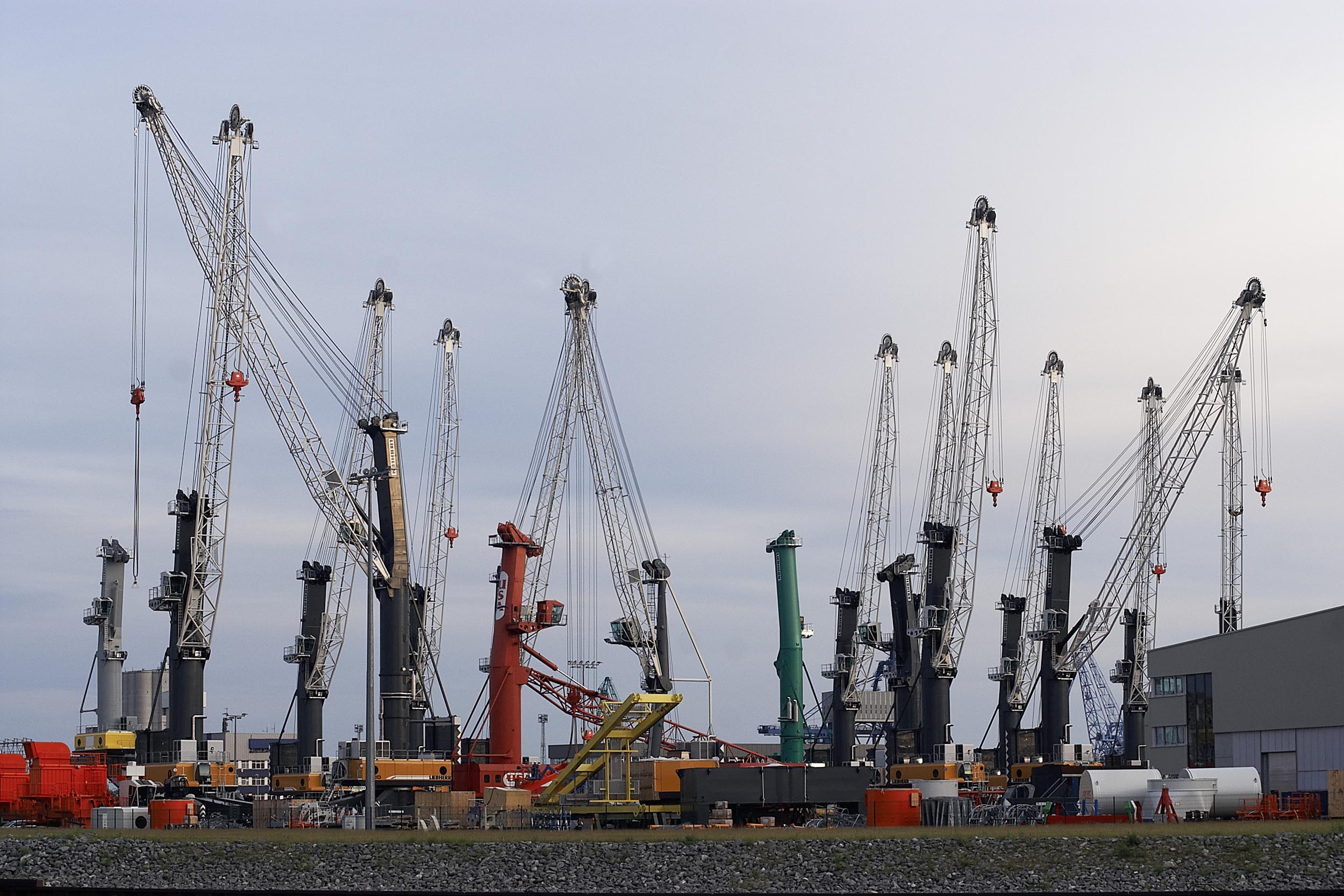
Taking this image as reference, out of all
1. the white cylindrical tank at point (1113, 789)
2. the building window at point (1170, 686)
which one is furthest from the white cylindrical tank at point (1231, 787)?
the building window at point (1170, 686)

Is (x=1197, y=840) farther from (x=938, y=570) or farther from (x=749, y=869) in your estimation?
(x=938, y=570)

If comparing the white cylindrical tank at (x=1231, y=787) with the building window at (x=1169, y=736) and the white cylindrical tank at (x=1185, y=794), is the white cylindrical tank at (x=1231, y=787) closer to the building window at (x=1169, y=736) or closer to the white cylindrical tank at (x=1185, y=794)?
the white cylindrical tank at (x=1185, y=794)

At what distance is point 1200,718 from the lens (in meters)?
83.9

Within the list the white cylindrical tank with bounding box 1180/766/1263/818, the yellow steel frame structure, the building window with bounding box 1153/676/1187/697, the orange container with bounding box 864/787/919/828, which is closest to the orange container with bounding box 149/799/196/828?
the yellow steel frame structure

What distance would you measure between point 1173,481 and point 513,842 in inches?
3672

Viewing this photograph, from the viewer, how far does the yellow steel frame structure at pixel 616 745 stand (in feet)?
205

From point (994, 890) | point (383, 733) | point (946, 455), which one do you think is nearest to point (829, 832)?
point (994, 890)

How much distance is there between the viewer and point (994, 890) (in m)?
39.7

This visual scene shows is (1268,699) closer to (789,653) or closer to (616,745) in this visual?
(616,745)

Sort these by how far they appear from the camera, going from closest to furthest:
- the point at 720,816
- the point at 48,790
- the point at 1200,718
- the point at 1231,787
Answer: the point at 720,816 → the point at 1231,787 → the point at 48,790 → the point at 1200,718

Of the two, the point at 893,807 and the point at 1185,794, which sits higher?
the point at 1185,794

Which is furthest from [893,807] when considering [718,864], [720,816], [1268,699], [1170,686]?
[1170,686]

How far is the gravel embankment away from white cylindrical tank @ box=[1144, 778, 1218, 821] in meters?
12.1

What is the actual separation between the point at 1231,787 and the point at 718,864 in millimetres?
25264
